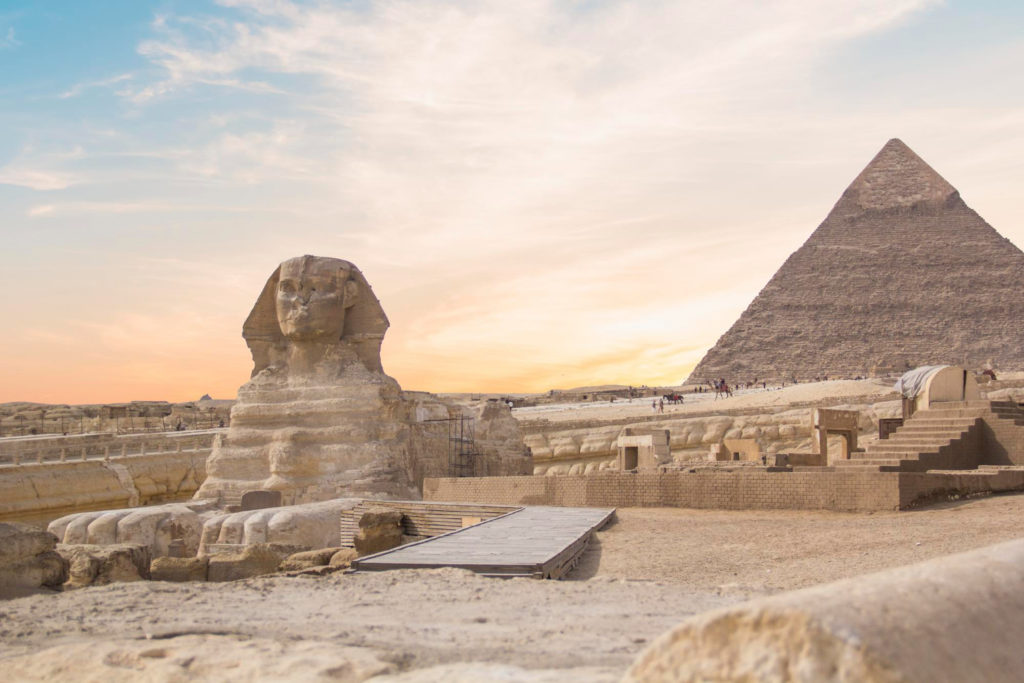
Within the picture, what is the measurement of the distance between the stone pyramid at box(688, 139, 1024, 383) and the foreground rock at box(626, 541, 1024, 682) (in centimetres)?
13535

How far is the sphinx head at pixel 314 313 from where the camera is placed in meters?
10.8

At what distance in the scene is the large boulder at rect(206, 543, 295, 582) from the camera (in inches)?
248

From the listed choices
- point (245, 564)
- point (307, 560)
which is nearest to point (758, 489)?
point (307, 560)

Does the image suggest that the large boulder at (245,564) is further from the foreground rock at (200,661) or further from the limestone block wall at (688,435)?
the limestone block wall at (688,435)

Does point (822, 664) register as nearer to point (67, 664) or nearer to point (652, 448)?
point (67, 664)

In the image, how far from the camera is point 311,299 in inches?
424

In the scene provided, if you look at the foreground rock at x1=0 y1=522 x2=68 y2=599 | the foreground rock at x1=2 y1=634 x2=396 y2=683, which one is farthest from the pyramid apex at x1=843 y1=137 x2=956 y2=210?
the foreground rock at x1=2 y1=634 x2=396 y2=683

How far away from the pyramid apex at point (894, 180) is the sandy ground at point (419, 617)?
502 ft

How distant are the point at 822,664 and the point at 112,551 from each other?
5.09 metres

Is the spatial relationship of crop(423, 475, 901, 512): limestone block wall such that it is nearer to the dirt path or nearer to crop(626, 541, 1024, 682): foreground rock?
the dirt path

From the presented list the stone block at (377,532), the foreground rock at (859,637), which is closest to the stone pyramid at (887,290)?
the stone block at (377,532)

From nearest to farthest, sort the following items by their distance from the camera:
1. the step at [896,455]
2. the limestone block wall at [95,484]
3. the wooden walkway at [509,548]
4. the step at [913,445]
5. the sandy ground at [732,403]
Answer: the wooden walkway at [509,548], the step at [896,455], the step at [913,445], the limestone block wall at [95,484], the sandy ground at [732,403]

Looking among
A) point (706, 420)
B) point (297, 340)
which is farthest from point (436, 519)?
point (706, 420)

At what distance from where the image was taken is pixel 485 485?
32.7ft
